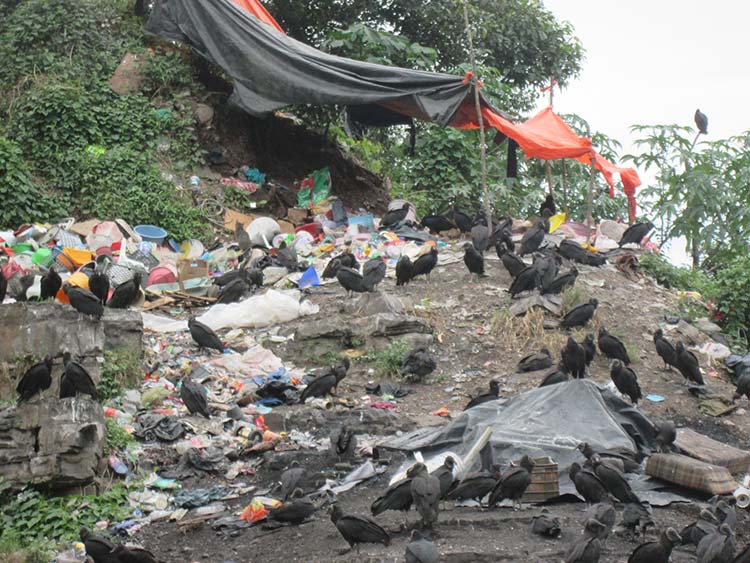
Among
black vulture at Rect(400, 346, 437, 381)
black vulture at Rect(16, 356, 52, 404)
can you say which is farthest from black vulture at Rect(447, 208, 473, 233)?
black vulture at Rect(16, 356, 52, 404)

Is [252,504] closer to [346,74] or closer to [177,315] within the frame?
[177,315]

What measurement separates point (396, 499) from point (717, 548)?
6.39 feet

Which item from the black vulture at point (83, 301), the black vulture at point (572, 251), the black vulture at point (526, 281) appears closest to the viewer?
the black vulture at point (83, 301)

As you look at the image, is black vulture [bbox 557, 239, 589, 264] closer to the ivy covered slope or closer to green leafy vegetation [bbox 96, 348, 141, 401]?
the ivy covered slope

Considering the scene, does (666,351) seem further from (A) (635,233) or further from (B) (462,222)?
(B) (462,222)

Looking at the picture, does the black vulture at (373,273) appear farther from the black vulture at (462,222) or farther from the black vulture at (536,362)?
the black vulture at (462,222)

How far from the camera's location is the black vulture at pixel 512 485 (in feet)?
22.7

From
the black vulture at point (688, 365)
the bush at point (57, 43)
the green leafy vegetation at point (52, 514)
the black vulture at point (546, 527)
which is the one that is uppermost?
the bush at point (57, 43)

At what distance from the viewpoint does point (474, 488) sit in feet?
23.4

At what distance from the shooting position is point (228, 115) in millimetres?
17281

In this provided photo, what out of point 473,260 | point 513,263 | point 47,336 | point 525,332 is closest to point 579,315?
point 525,332

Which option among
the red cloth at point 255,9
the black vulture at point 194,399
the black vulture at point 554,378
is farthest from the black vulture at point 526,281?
the red cloth at point 255,9

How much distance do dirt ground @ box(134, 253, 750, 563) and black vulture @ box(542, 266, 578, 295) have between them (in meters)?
0.36

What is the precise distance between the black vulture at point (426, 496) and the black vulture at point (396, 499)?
6.9 inches
